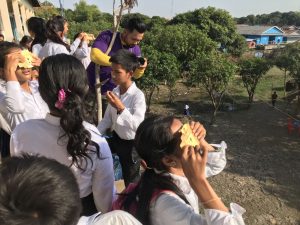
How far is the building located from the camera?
45.4 feet

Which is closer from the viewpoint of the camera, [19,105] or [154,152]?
[154,152]

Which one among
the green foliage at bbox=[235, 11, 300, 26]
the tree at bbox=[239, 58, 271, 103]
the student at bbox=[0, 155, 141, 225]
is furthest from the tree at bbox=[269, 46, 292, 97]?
the green foliage at bbox=[235, 11, 300, 26]

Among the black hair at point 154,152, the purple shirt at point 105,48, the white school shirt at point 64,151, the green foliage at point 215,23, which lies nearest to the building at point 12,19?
the purple shirt at point 105,48

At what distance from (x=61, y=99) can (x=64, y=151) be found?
0.28m

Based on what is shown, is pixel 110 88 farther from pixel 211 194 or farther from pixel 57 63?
pixel 211 194

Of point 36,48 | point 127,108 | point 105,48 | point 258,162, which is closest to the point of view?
point 127,108

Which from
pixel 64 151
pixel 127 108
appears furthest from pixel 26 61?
pixel 64 151

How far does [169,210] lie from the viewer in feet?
4.64

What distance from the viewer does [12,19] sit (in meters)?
19.2

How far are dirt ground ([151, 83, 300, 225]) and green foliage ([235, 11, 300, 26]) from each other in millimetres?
88824

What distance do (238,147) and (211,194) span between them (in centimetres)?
880

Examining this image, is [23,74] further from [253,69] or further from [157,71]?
[253,69]

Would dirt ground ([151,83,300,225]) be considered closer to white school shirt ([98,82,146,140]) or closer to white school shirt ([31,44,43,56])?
white school shirt ([98,82,146,140])

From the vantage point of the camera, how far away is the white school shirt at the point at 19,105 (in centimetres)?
222
